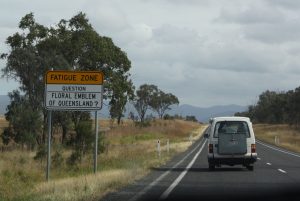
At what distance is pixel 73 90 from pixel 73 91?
0.03 metres

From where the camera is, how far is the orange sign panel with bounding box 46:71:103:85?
18.2 m

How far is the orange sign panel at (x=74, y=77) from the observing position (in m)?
18.2

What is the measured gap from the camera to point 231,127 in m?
23.7

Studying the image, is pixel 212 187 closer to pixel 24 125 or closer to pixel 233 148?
pixel 233 148

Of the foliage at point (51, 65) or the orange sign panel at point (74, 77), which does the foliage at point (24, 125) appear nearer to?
Result: the foliage at point (51, 65)

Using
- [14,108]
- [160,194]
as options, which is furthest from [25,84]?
[160,194]

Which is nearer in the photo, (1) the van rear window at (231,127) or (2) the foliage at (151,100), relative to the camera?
(1) the van rear window at (231,127)

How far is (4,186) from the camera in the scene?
16.2 metres

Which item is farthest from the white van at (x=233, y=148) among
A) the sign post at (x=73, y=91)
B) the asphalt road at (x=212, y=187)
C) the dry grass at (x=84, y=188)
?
the sign post at (x=73, y=91)

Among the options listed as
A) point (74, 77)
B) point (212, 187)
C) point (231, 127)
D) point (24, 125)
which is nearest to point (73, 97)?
point (74, 77)

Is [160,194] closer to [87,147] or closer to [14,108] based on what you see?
[87,147]

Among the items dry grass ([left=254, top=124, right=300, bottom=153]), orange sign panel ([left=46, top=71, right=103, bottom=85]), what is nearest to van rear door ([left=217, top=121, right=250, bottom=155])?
orange sign panel ([left=46, top=71, right=103, bottom=85])

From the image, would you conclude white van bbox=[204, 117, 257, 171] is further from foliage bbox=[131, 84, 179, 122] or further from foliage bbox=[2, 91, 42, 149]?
foliage bbox=[131, 84, 179, 122]

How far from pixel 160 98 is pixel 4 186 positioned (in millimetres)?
126155
